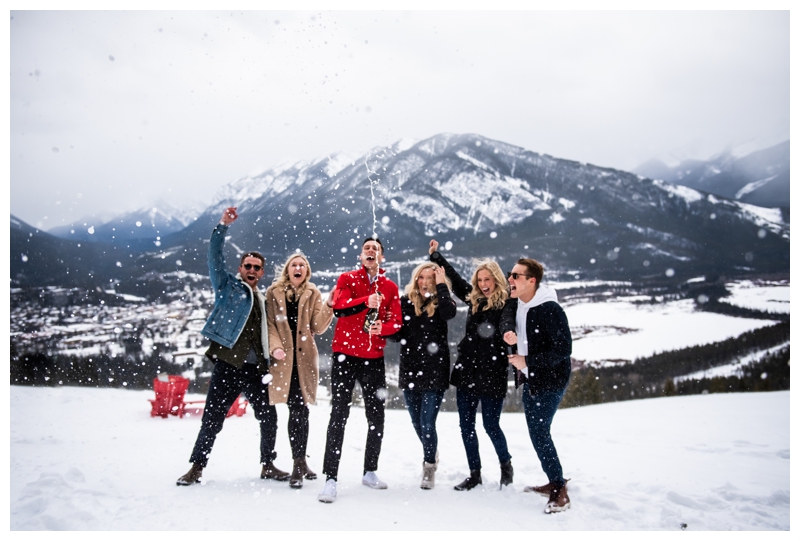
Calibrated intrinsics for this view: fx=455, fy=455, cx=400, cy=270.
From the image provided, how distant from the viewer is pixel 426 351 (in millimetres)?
3191

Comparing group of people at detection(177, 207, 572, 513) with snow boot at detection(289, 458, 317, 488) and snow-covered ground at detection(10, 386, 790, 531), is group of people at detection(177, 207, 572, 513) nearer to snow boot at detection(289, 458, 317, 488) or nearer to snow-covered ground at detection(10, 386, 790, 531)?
snow boot at detection(289, 458, 317, 488)

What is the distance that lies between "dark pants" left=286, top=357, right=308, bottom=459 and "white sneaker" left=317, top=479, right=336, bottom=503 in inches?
13.6

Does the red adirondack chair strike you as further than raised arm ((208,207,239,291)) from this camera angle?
Yes

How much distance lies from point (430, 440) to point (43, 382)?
70380mm

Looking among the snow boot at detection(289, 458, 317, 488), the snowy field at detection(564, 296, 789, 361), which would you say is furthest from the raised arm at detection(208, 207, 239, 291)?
the snowy field at detection(564, 296, 789, 361)

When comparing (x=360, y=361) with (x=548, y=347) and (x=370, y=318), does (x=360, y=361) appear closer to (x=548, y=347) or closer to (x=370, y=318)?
(x=370, y=318)

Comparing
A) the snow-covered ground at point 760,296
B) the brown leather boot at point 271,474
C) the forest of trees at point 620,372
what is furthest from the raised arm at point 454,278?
the snow-covered ground at point 760,296

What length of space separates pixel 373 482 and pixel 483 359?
1.18 metres

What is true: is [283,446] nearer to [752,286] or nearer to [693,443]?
[693,443]

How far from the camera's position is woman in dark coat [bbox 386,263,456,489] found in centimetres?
317

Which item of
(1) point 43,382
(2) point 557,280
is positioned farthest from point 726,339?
(1) point 43,382

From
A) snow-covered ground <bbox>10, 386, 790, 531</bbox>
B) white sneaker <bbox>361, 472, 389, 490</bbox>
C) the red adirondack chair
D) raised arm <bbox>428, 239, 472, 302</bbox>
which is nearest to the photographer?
snow-covered ground <bbox>10, 386, 790, 531</bbox>

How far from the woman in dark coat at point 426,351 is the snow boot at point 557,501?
2.61 feet

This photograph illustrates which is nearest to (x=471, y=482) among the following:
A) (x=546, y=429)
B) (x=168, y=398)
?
(x=546, y=429)
